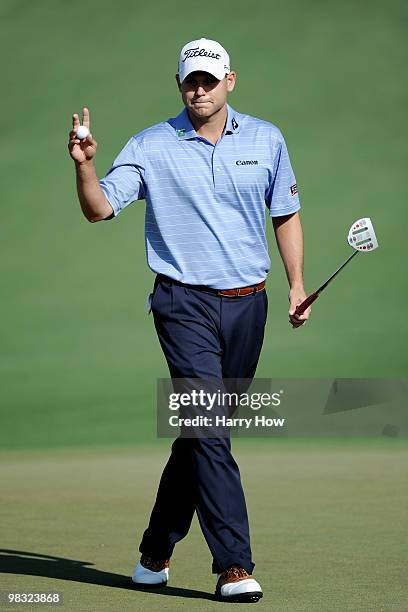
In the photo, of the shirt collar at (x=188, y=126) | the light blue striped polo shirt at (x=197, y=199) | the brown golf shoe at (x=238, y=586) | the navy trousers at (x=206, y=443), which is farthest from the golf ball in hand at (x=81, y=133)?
the brown golf shoe at (x=238, y=586)

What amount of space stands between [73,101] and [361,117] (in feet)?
6.39

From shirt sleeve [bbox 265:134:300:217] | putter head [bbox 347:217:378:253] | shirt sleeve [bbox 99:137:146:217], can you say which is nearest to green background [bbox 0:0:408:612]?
putter head [bbox 347:217:378:253]

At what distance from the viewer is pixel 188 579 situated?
4.68 metres

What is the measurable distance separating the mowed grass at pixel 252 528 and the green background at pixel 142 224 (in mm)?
43

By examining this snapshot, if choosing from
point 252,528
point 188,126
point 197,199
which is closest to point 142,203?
point 252,528

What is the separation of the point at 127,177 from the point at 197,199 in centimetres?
22

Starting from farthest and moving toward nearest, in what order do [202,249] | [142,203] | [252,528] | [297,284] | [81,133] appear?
[142,203] → [252,528] → [297,284] → [202,249] → [81,133]

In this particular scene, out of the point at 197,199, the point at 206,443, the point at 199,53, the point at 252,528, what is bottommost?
the point at 252,528

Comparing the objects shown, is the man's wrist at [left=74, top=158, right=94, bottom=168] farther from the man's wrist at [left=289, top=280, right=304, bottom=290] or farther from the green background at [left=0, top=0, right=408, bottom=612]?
the green background at [left=0, top=0, right=408, bottom=612]

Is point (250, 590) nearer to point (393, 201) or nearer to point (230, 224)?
point (230, 224)

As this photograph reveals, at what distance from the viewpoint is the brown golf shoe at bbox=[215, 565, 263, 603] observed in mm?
4172

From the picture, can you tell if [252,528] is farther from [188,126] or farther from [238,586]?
[188,126]

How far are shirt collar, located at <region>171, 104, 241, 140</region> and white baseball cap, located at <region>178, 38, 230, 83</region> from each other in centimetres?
12

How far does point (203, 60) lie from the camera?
4.45 m
